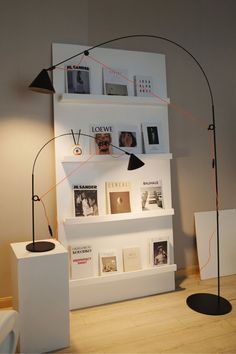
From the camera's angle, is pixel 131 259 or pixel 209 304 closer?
pixel 209 304

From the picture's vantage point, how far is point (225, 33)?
116 inches

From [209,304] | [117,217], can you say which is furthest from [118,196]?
[209,304]

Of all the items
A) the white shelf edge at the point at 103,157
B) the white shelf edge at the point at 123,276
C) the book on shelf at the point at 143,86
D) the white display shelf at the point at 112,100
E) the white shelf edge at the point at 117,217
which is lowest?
the white shelf edge at the point at 123,276

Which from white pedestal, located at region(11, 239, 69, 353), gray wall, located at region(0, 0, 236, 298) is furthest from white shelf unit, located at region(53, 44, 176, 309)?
white pedestal, located at region(11, 239, 69, 353)

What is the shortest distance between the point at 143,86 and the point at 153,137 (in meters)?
0.43

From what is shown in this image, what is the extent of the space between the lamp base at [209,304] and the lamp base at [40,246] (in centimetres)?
115

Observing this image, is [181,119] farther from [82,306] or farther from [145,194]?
[82,306]

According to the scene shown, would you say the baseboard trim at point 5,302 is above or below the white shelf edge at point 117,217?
below

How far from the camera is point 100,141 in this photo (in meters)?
2.42

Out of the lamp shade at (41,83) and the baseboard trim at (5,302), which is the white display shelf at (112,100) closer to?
the lamp shade at (41,83)

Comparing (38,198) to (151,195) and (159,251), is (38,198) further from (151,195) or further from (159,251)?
(159,251)

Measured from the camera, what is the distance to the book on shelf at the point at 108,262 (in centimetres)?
241

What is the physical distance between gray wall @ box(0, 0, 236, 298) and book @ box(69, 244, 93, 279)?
0.29 meters

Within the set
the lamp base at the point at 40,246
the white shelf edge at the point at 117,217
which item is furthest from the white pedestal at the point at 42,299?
the white shelf edge at the point at 117,217
